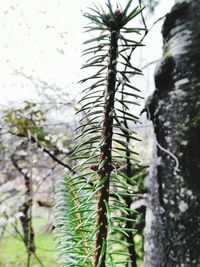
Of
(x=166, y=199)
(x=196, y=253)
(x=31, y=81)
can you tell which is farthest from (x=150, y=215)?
(x=31, y=81)

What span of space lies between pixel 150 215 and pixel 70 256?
72 cm

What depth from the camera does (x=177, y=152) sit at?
105 centimetres

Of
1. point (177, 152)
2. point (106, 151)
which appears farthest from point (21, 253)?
point (106, 151)

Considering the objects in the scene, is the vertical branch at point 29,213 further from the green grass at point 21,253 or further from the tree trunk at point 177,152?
the tree trunk at point 177,152

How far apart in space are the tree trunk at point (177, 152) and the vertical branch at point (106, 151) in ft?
2.32

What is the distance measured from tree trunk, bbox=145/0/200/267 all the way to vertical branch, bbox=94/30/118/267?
708mm

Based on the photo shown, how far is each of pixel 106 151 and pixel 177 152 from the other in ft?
2.54

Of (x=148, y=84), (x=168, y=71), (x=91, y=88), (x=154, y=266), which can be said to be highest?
(x=148, y=84)

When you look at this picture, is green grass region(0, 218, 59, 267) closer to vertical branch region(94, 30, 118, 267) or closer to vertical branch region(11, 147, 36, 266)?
vertical branch region(11, 147, 36, 266)

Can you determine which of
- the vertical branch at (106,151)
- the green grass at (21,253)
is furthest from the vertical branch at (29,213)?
the vertical branch at (106,151)

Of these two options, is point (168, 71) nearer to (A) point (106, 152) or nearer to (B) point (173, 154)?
(B) point (173, 154)

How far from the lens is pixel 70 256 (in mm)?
436

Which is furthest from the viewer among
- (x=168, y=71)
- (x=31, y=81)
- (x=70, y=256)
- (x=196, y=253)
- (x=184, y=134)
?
(x=31, y=81)

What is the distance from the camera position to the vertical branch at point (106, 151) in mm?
306
